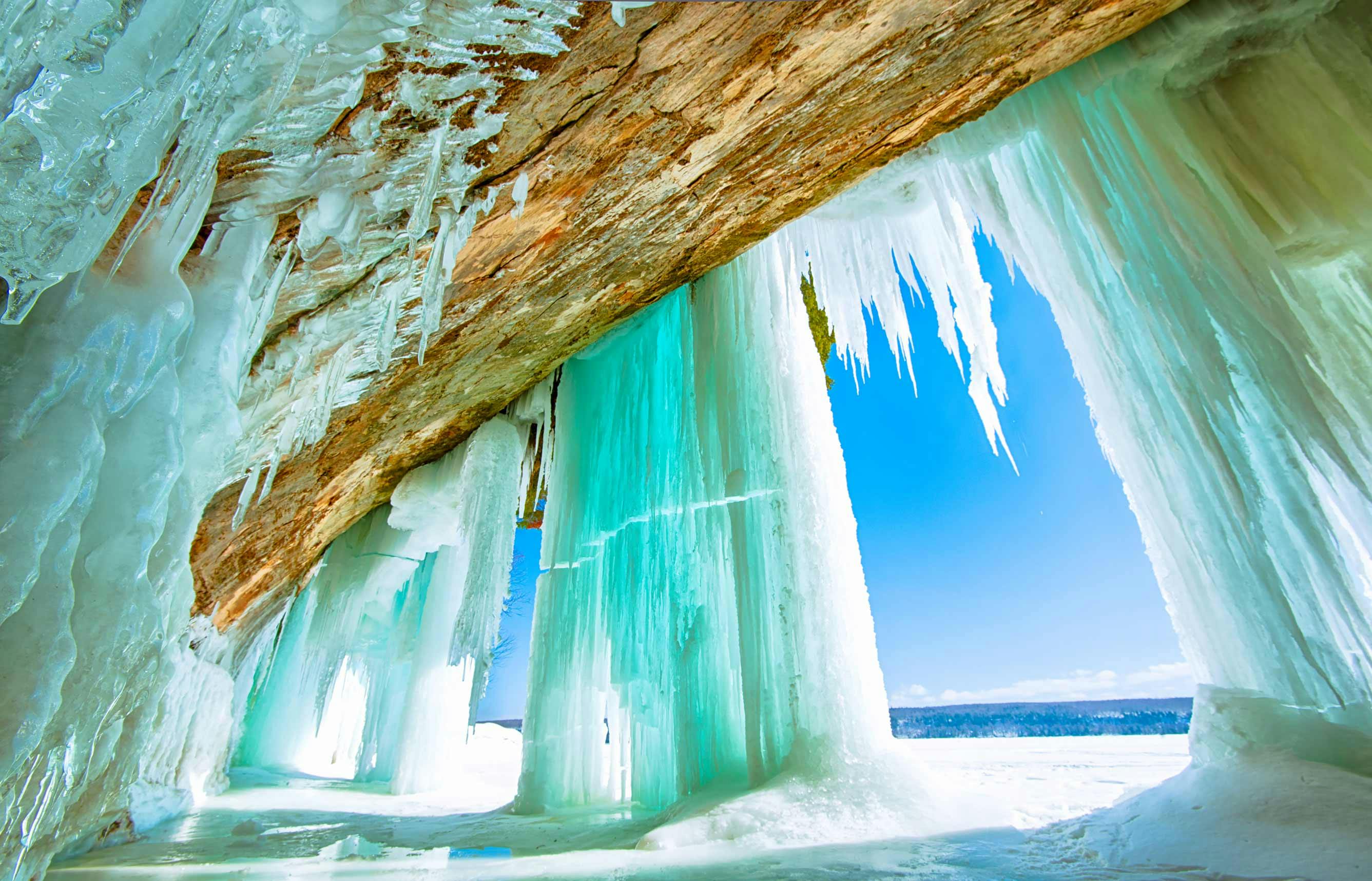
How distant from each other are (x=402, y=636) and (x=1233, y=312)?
9.03 m

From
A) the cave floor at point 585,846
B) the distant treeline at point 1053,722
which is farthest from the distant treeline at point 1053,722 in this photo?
the cave floor at point 585,846

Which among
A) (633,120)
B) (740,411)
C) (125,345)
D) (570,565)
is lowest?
(125,345)

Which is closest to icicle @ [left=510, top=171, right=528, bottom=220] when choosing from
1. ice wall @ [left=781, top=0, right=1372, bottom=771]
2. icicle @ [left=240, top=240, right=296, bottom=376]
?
icicle @ [left=240, top=240, right=296, bottom=376]

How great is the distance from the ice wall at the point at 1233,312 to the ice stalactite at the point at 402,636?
4.32 meters

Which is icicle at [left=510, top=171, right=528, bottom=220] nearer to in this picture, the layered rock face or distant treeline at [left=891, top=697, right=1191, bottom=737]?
the layered rock face

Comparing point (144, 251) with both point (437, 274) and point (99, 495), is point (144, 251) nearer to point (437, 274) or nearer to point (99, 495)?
point (99, 495)

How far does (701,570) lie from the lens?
151 inches

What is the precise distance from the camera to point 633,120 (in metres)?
2.54

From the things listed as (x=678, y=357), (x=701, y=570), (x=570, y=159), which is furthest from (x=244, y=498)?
(x=678, y=357)

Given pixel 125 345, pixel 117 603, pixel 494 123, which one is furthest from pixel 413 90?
pixel 117 603

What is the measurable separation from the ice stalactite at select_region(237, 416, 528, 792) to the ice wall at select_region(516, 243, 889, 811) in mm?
788

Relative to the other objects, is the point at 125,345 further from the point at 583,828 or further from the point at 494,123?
the point at 583,828

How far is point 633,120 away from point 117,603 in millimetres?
2393

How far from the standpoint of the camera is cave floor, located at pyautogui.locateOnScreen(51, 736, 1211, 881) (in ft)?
6.28
